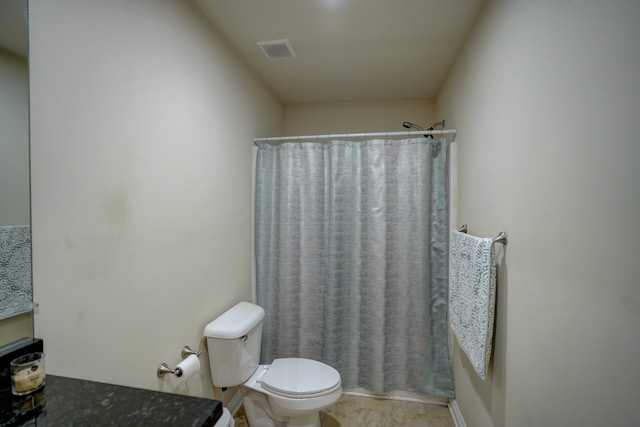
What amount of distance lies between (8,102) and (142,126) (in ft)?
1.43

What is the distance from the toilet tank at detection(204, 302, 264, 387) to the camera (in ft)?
4.91

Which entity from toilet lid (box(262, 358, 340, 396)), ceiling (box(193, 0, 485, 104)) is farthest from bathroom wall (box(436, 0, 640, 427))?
toilet lid (box(262, 358, 340, 396))

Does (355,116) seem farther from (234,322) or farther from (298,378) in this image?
(298,378)

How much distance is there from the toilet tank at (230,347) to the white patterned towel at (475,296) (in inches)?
46.8

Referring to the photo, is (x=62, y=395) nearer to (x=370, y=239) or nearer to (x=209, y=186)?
(x=209, y=186)

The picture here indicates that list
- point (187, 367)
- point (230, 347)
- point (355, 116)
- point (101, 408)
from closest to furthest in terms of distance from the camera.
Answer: point (101, 408)
point (187, 367)
point (230, 347)
point (355, 116)

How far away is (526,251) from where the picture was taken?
991 millimetres

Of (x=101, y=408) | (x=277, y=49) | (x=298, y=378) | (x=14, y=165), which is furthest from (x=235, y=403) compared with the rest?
(x=277, y=49)

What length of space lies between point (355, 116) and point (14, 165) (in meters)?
2.53

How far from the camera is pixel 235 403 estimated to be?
1897mm

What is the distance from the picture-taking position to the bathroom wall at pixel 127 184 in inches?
32.5

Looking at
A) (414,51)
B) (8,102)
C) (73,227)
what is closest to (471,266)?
(414,51)

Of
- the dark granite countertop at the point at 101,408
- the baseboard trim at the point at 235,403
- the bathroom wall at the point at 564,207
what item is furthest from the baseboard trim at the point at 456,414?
the dark granite countertop at the point at 101,408

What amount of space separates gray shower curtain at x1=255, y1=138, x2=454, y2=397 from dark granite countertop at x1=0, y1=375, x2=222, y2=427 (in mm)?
1418
